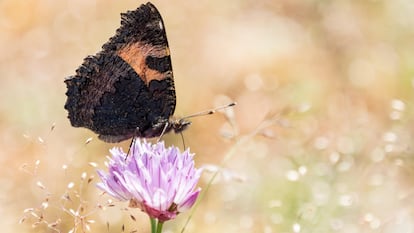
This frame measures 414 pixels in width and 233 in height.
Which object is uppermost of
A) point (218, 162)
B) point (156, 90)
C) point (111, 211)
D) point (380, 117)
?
point (156, 90)

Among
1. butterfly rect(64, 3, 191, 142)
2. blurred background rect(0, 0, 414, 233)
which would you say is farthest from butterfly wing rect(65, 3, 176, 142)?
blurred background rect(0, 0, 414, 233)

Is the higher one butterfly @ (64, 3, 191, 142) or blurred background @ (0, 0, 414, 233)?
butterfly @ (64, 3, 191, 142)

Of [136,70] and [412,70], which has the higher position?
[136,70]

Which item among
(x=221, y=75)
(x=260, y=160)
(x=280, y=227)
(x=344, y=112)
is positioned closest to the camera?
(x=280, y=227)

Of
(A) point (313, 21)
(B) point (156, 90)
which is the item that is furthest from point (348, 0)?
(B) point (156, 90)

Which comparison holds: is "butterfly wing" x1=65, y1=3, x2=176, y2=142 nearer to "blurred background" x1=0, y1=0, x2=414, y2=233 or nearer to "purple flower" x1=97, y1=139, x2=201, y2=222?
"purple flower" x1=97, y1=139, x2=201, y2=222

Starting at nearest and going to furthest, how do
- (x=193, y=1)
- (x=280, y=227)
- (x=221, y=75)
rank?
(x=280, y=227)
(x=221, y=75)
(x=193, y=1)

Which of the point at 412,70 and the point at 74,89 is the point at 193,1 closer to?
the point at 412,70

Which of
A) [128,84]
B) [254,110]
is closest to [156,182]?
[128,84]

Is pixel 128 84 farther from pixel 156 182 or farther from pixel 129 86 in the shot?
pixel 156 182
